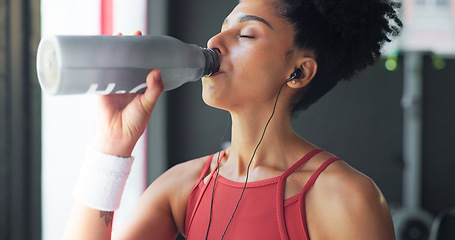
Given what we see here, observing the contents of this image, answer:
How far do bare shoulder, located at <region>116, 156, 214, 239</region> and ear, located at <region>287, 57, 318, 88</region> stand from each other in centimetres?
28

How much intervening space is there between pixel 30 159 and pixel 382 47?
2.77 feet

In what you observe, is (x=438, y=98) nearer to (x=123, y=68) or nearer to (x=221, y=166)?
(x=221, y=166)

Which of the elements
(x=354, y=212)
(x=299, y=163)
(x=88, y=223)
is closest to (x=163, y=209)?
(x=88, y=223)

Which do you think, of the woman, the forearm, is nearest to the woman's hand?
the woman

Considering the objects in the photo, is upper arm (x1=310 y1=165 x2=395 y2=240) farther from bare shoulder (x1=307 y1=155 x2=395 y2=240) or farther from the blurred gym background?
the blurred gym background

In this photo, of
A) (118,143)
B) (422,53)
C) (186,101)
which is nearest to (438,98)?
(422,53)

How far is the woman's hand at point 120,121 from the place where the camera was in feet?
2.74

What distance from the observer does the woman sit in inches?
32.8

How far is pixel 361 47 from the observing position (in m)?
0.99

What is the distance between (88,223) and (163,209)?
0.19 meters

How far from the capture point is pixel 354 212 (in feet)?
2.61

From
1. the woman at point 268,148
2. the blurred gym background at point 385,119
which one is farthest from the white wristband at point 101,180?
the blurred gym background at point 385,119

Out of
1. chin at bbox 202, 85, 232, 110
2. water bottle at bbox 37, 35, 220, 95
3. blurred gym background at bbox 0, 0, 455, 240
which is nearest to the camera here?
water bottle at bbox 37, 35, 220, 95

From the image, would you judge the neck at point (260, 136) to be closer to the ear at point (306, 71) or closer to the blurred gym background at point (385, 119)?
the ear at point (306, 71)
